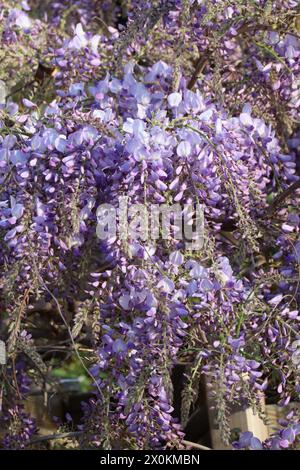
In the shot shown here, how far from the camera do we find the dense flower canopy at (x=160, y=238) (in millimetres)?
1813

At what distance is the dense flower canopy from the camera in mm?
1813

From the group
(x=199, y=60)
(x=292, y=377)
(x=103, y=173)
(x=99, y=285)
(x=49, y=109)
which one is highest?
(x=199, y=60)

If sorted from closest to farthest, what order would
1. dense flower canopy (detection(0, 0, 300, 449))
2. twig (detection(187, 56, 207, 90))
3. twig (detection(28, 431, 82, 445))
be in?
dense flower canopy (detection(0, 0, 300, 449))
twig (detection(28, 431, 82, 445))
twig (detection(187, 56, 207, 90))

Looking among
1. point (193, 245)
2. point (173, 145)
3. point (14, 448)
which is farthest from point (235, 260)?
point (14, 448)

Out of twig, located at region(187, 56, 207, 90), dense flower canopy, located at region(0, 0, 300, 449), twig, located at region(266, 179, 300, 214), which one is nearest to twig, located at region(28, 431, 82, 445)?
Result: dense flower canopy, located at region(0, 0, 300, 449)

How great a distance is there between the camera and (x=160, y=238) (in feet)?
6.16

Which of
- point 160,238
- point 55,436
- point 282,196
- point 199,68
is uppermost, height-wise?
point 199,68

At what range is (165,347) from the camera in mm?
1733

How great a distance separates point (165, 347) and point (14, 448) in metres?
0.70

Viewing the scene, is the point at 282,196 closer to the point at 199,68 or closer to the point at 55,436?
the point at 199,68

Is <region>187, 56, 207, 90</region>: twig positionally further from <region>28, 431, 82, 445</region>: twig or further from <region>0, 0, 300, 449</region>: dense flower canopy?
<region>28, 431, 82, 445</region>: twig

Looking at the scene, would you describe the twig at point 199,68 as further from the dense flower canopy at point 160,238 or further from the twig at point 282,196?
the twig at point 282,196

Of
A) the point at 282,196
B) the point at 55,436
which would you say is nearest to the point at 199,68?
the point at 282,196
